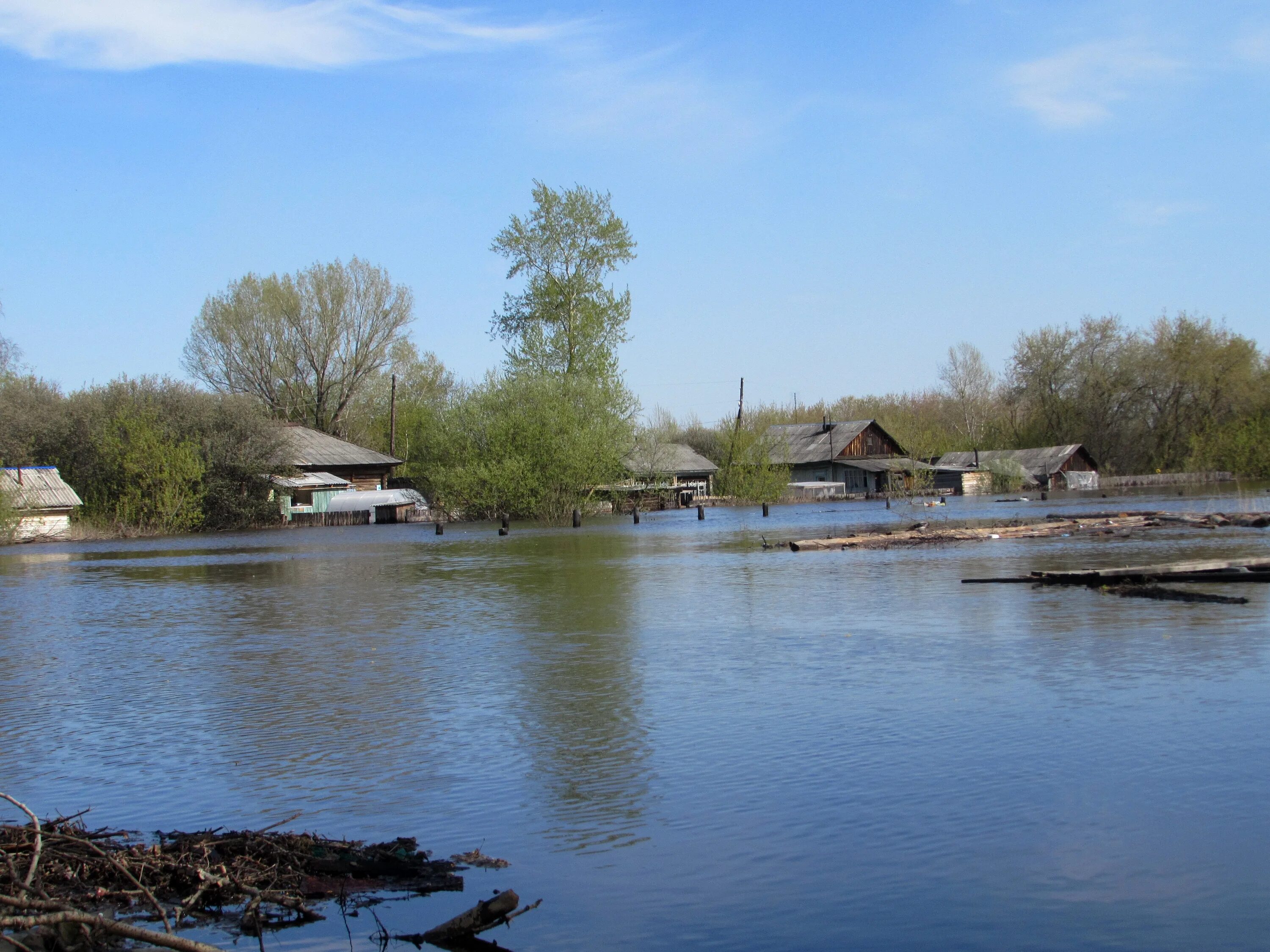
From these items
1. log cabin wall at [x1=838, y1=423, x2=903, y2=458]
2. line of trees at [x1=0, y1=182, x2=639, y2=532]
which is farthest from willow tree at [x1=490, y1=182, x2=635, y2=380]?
log cabin wall at [x1=838, y1=423, x2=903, y2=458]

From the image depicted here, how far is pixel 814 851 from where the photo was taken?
20.5 ft

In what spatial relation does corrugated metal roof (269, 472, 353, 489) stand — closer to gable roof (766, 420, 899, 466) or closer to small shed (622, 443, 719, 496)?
small shed (622, 443, 719, 496)

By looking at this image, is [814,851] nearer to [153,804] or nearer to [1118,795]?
[1118,795]

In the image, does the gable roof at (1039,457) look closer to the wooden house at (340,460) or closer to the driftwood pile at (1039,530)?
the wooden house at (340,460)

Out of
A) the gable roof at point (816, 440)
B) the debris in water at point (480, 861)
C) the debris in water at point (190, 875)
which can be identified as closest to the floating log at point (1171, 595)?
the debris in water at point (480, 861)

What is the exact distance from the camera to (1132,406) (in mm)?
85125

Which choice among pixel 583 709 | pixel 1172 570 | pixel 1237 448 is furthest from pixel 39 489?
pixel 1237 448

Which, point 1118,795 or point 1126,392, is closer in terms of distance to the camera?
point 1118,795

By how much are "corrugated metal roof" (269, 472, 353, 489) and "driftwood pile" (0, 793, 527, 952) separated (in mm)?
50826

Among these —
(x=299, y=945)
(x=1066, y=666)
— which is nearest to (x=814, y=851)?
(x=299, y=945)

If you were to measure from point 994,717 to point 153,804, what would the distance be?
596 centimetres

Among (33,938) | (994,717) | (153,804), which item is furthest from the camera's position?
(994,717)

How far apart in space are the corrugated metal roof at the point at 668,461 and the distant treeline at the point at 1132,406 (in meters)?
1.87

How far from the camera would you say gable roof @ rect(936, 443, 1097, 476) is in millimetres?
80250
